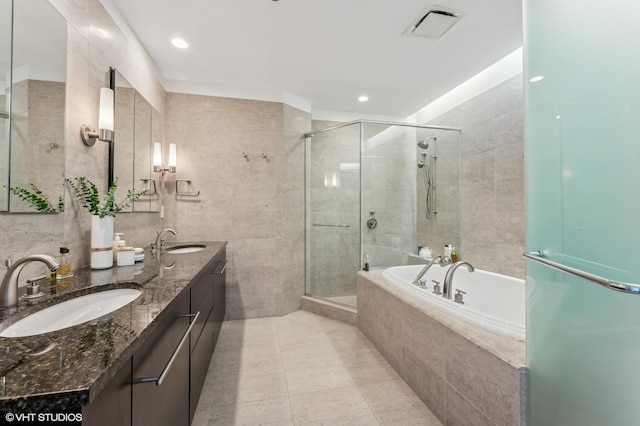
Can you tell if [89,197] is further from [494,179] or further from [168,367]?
[494,179]

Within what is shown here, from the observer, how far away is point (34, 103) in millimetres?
1143

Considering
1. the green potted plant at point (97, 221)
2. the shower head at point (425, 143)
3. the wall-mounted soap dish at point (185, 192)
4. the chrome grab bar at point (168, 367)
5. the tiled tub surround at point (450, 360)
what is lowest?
the tiled tub surround at point (450, 360)

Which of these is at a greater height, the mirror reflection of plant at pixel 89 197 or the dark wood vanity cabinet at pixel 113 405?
Result: the mirror reflection of plant at pixel 89 197

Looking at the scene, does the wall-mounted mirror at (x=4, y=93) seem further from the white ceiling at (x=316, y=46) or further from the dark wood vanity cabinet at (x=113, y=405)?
the white ceiling at (x=316, y=46)

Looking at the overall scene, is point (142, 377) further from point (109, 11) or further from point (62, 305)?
point (109, 11)

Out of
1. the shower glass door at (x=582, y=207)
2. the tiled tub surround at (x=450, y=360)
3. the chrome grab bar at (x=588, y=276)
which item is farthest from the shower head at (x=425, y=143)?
the chrome grab bar at (x=588, y=276)

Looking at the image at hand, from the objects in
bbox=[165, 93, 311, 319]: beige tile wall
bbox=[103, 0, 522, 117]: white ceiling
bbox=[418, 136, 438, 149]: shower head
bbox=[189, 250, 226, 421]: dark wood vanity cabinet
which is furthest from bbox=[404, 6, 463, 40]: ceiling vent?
bbox=[189, 250, 226, 421]: dark wood vanity cabinet

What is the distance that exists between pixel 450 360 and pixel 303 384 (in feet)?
3.29

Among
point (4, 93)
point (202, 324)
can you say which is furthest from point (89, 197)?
point (202, 324)

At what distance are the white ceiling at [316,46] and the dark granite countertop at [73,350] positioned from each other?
1.86 m

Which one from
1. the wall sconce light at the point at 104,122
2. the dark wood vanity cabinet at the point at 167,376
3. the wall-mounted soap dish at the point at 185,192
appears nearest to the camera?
the dark wood vanity cabinet at the point at 167,376

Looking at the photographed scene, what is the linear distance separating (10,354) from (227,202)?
2455 mm

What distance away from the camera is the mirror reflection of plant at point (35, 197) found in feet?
3.54

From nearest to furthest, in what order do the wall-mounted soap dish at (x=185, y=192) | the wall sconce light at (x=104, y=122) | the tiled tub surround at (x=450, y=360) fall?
1. the tiled tub surround at (x=450, y=360)
2. the wall sconce light at (x=104, y=122)
3. the wall-mounted soap dish at (x=185, y=192)
